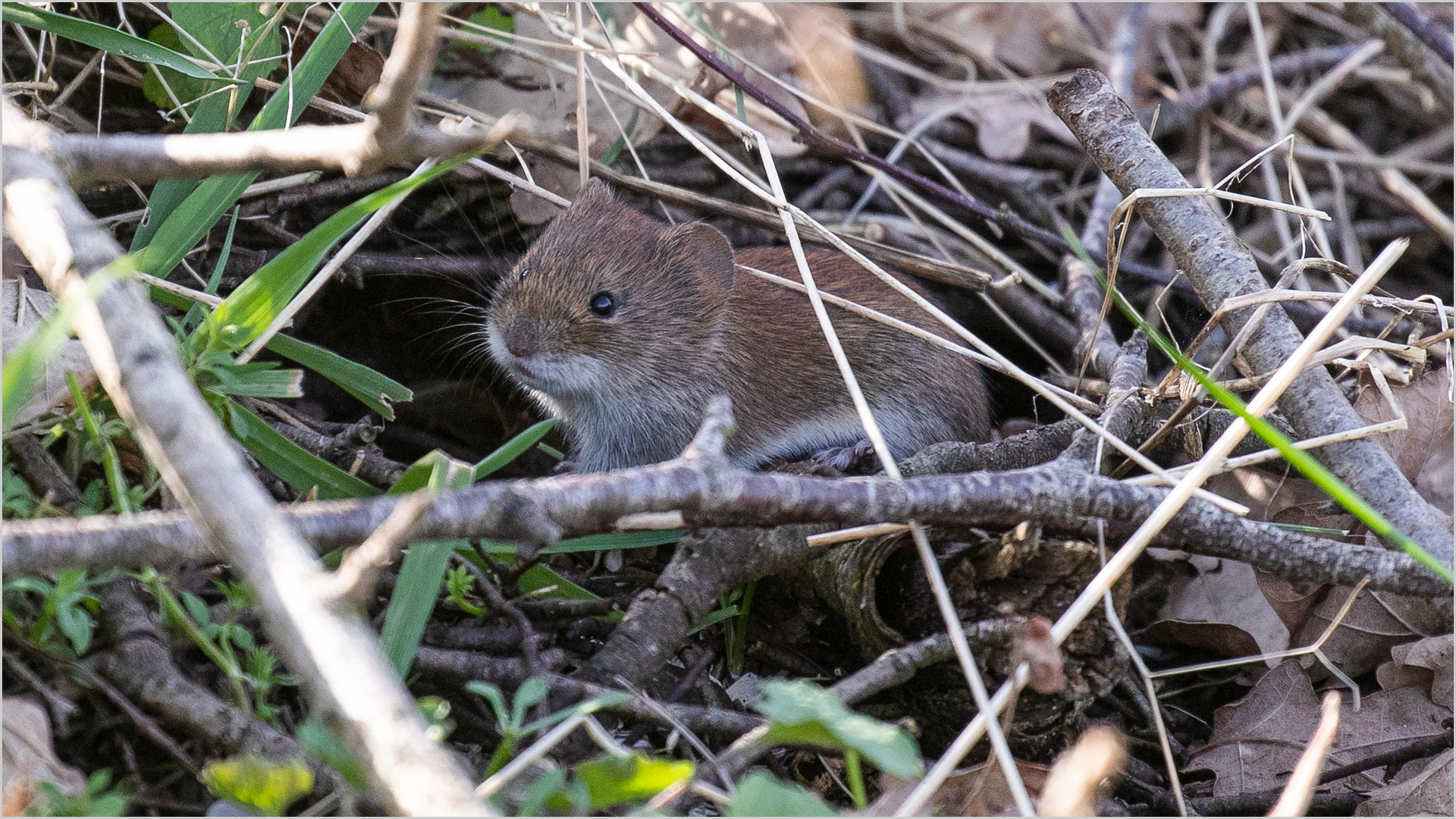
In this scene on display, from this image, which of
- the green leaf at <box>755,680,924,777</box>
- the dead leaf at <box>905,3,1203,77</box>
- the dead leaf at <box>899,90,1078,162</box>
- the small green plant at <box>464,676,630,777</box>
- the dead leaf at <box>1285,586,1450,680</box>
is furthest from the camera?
the dead leaf at <box>905,3,1203,77</box>

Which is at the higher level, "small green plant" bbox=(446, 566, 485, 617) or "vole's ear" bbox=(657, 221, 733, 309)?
"vole's ear" bbox=(657, 221, 733, 309)

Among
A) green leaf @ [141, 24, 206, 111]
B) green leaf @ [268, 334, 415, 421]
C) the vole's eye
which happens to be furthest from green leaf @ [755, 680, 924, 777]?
green leaf @ [141, 24, 206, 111]

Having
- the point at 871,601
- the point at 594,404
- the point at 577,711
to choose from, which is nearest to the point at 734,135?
the point at 594,404

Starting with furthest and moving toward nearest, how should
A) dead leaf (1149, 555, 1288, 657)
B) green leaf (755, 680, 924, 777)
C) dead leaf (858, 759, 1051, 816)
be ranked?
dead leaf (1149, 555, 1288, 657) → dead leaf (858, 759, 1051, 816) → green leaf (755, 680, 924, 777)

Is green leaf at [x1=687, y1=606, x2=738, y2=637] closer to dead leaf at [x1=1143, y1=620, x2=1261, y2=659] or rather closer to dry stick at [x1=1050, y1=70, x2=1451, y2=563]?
dead leaf at [x1=1143, y1=620, x2=1261, y2=659]

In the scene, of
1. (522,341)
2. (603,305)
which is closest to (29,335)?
(522,341)

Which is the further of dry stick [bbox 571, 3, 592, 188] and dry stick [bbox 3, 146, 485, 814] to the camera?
dry stick [bbox 571, 3, 592, 188]

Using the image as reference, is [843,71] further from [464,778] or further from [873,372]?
[464,778]

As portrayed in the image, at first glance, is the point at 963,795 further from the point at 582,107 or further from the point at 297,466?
the point at 582,107
